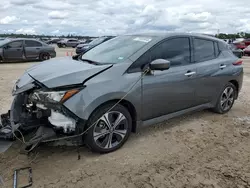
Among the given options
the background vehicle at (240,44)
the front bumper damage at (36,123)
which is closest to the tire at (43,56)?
the front bumper damage at (36,123)

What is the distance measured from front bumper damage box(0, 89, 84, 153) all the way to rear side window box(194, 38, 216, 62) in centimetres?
260

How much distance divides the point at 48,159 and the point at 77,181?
2.27ft

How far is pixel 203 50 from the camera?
5121mm

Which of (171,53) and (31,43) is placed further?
(31,43)

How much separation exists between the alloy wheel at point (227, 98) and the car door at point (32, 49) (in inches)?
502

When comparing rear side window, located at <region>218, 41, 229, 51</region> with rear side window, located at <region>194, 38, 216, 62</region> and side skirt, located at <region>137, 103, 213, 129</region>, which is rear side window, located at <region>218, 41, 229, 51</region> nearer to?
rear side window, located at <region>194, 38, 216, 62</region>

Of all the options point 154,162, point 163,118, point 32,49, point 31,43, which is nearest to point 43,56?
point 32,49

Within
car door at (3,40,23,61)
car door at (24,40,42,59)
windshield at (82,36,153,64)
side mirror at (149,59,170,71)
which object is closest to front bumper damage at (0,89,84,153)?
windshield at (82,36,153,64)

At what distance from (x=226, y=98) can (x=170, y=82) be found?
195 cm

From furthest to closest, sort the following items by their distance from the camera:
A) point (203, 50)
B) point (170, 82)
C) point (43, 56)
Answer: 1. point (43, 56)
2. point (203, 50)
3. point (170, 82)

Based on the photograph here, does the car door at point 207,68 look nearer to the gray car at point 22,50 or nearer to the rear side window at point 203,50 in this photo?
the rear side window at point 203,50

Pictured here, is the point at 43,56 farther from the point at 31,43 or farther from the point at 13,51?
the point at 13,51

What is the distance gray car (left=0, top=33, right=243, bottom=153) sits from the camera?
11.4 feet

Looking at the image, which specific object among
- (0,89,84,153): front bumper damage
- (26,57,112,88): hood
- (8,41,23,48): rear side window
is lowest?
(0,89,84,153): front bumper damage
